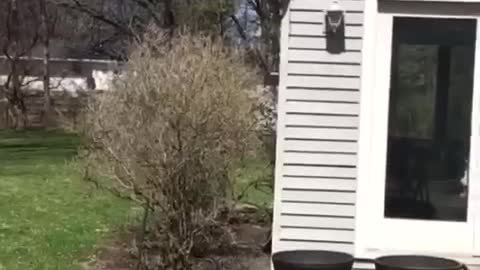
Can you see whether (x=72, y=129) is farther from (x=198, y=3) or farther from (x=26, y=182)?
(x=198, y=3)

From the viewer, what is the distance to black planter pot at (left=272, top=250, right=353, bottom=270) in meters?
5.38

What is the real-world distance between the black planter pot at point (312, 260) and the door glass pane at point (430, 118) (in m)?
0.68

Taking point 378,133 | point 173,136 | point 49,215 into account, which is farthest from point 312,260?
point 49,215

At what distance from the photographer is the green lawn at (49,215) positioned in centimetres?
777

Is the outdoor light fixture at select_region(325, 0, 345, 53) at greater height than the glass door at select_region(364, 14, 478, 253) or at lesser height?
greater

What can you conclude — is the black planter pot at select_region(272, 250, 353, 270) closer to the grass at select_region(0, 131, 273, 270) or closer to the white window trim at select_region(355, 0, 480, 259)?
the white window trim at select_region(355, 0, 480, 259)

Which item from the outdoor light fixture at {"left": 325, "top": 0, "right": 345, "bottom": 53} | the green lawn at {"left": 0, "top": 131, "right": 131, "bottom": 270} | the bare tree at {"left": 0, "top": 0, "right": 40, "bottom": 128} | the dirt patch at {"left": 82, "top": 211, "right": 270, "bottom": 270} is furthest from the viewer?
the bare tree at {"left": 0, "top": 0, "right": 40, "bottom": 128}

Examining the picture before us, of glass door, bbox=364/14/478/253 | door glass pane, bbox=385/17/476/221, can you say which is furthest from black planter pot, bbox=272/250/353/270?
door glass pane, bbox=385/17/476/221

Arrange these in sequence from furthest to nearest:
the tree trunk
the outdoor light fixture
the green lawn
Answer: the tree trunk
the green lawn
the outdoor light fixture

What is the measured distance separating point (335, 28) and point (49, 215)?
5205 mm

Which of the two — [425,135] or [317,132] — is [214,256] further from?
[425,135]

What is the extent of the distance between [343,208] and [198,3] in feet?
51.6

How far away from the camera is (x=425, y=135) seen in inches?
235

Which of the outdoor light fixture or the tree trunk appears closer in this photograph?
the outdoor light fixture
